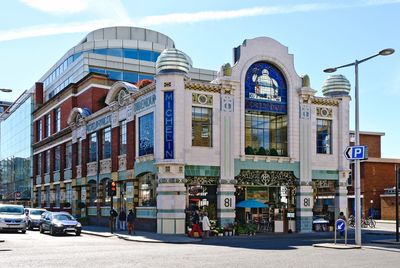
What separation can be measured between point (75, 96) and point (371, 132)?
137 ft

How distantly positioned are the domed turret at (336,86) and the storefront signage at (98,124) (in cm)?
1656

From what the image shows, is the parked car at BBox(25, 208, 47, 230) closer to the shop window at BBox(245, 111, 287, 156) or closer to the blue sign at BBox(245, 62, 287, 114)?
the shop window at BBox(245, 111, 287, 156)

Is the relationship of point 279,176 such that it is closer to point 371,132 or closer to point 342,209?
point 342,209

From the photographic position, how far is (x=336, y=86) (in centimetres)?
4031

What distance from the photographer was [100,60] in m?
60.1

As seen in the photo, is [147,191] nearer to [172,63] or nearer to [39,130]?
[172,63]

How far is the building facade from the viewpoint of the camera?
33.6m

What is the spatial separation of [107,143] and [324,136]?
54.8ft

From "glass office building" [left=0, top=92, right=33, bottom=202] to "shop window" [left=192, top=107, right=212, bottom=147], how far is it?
129 ft

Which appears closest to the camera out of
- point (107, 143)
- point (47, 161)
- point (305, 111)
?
point (305, 111)

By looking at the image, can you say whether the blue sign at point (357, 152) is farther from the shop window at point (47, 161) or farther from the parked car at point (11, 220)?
the shop window at point (47, 161)

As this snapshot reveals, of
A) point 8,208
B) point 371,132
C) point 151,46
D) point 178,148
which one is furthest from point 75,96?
point 371,132

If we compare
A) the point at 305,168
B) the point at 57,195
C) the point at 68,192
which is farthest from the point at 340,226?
the point at 57,195

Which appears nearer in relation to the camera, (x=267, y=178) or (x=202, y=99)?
(x=202, y=99)
